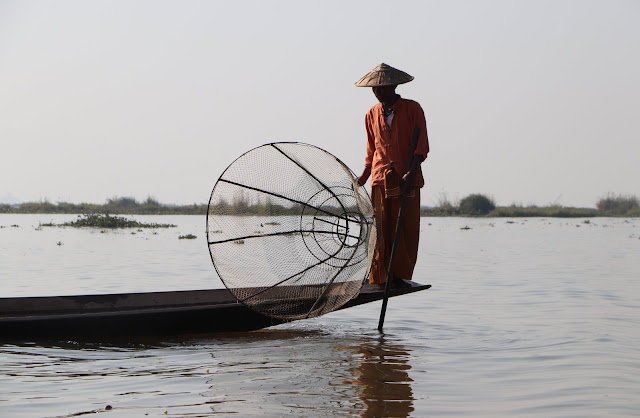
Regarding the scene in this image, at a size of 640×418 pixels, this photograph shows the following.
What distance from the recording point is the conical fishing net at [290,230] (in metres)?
5.53

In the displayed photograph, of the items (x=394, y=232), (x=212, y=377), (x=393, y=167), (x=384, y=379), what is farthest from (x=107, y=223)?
(x=384, y=379)

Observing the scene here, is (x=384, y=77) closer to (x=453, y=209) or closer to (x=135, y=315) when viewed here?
(x=135, y=315)

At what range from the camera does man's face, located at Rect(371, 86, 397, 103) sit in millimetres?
5566

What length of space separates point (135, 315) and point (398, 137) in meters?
2.22

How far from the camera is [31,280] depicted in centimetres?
956

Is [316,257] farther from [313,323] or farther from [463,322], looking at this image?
[463,322]

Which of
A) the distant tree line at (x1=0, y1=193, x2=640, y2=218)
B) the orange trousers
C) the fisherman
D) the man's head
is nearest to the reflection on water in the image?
the orange trousers

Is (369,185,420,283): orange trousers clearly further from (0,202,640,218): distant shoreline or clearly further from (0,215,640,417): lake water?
(0,202,640,218): distant shoreline

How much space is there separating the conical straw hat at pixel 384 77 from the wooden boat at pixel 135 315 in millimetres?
1453

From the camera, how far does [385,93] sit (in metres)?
5.58

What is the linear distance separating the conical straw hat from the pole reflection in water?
1836mm

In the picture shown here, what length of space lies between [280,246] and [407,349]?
1.17m

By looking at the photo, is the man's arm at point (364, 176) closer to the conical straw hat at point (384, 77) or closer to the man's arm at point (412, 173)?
the man's arm at point (412, 173)

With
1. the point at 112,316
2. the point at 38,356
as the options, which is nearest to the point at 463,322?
the point at 112,316
